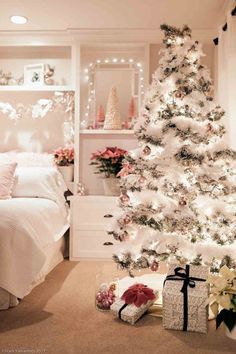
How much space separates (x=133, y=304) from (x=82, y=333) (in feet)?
1.33

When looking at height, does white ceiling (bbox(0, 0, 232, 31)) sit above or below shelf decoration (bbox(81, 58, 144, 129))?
above

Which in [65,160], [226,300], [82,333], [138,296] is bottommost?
[82,333]

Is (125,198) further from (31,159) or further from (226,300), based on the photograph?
(31,159)

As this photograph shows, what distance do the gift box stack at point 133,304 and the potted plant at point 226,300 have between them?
0.49 m

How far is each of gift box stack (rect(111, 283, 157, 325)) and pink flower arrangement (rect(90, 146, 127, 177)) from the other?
4.97 feet

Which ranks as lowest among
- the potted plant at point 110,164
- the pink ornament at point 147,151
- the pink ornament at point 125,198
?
the pink ornament at point 125,198

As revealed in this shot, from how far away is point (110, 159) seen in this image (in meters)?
3.86

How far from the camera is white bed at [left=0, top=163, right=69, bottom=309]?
97.8 inches

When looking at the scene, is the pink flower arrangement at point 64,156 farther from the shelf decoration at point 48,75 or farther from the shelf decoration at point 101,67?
the shelf decoration at point 48,75

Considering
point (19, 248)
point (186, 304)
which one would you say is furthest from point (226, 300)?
point (19, 248)

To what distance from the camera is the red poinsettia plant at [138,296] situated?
98.3 inches

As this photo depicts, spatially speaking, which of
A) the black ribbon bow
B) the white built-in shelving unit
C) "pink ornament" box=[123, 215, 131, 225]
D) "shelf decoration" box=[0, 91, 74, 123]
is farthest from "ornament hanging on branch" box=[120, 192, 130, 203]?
"shelf decoration" box=[0, 91, 74, 123]

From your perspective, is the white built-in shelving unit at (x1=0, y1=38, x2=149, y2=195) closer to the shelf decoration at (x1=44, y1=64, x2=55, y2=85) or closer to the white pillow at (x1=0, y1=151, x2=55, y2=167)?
the shelf decoration at (x1=44, y1=64, x2=55, y2=85)

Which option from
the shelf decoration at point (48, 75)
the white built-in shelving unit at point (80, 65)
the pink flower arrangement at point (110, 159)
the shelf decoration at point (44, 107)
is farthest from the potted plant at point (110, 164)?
the shelf decoration at point (48, 75)
